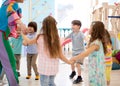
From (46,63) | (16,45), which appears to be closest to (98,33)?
(46,63)

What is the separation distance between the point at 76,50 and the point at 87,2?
5.45 metres

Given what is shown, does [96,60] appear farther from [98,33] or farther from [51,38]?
[51,38]

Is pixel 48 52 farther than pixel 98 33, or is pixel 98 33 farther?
pixel 98 33

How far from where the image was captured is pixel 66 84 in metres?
3.64

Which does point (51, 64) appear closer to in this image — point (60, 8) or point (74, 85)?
point (74, 85)

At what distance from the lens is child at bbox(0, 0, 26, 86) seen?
2689mm

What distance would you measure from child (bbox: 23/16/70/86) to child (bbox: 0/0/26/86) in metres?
0.40

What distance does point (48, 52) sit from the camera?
2309mm

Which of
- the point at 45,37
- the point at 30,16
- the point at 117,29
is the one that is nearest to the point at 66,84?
the point at 45,37

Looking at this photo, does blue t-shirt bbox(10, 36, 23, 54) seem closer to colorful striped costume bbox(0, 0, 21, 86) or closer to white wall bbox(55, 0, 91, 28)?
colorful striped costume bbox(0, 0, 21, 86)

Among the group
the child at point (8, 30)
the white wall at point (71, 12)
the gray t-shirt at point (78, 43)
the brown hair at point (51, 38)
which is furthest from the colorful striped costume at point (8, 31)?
the white wall at point (71, 12)

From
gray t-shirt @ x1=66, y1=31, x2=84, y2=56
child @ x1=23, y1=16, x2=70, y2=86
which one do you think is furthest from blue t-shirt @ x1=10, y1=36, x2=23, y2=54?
child @ x1=23, y1=16, x2=70, y2=86

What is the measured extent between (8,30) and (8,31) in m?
0.01

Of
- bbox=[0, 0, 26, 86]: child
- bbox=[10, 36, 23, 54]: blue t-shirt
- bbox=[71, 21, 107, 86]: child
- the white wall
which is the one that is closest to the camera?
bbox=[71, 21, 107, 86]: child
